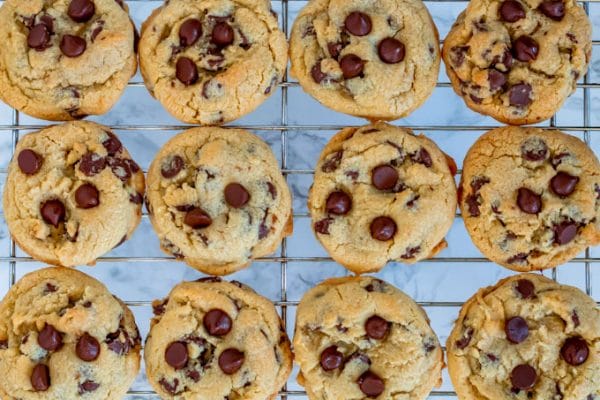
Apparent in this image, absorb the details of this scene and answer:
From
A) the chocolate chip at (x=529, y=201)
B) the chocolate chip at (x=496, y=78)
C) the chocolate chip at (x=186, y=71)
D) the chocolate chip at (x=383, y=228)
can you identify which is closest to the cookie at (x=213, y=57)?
the chocolate chip at (x=186, y=71)

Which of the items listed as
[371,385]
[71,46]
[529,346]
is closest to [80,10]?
[71,46]

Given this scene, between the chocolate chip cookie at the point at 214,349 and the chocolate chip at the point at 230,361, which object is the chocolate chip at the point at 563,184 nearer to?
the chocolate chip cookie at the point at 214,349

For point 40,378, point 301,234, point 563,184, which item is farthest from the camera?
point 301,234

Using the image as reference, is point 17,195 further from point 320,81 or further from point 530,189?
point 530,189

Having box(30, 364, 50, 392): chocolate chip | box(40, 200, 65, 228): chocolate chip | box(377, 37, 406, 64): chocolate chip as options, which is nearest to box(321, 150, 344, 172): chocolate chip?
box(377, 37, 406, 64): chocolate chip

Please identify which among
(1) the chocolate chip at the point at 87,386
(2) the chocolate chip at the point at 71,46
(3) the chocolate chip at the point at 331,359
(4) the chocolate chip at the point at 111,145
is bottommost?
(1) the chocolate chip at the point at 87,386

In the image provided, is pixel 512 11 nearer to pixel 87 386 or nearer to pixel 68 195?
pixel 68 195

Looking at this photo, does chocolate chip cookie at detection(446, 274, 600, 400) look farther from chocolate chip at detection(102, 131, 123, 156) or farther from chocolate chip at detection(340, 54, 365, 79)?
chocolate chip at detection(102, 131, 123, 156)
